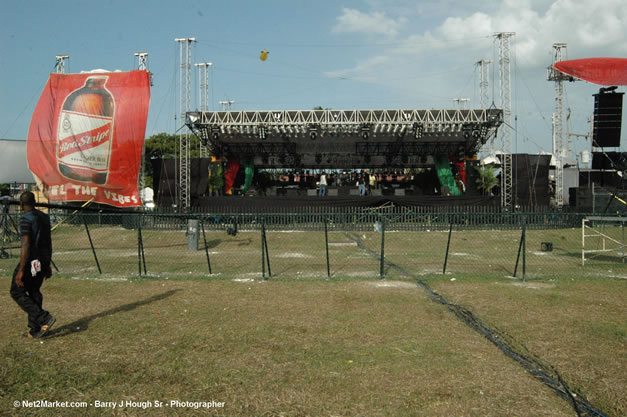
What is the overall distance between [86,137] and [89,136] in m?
0.08

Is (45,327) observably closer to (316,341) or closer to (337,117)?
(316,341)

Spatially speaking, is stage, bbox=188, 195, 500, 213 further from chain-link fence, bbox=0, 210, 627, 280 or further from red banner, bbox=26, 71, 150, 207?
red banner, bbox=26, 71, 150, 207

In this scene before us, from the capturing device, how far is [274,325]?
701cm

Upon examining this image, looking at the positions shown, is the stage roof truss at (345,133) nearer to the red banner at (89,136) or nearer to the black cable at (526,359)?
the red banner at (89,136)

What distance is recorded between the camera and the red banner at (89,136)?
507 inches

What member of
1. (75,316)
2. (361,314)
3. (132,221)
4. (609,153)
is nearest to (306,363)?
(361,314)

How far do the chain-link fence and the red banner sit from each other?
89cm

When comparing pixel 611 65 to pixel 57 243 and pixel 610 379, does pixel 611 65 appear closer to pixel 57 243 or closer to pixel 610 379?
pixel 610 379

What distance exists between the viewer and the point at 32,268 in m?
6.03

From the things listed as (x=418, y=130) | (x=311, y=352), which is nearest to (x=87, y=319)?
(x=311, y=352)

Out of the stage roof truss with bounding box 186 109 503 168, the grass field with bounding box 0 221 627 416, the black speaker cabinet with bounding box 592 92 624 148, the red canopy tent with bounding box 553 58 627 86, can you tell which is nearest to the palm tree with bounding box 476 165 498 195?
the stage roof truss with bounding box 186 109 503 168

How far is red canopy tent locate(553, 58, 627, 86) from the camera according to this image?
17.3 m

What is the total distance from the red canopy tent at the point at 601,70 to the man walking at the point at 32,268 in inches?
731

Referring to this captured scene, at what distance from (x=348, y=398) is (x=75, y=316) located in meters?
5.02
